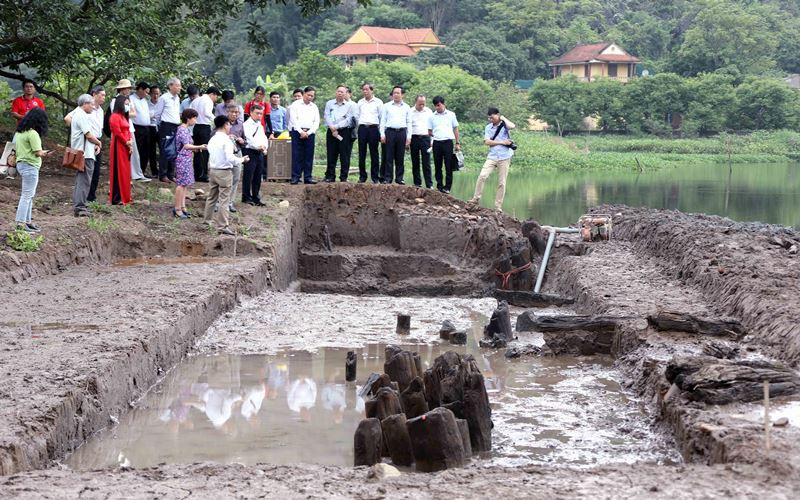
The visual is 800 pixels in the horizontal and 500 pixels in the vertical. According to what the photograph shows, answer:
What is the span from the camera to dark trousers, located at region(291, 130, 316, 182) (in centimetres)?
1988

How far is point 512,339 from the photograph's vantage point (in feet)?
40.4

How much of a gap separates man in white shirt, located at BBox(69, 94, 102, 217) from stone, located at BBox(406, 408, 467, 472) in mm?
9158

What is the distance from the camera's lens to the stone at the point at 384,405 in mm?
8281

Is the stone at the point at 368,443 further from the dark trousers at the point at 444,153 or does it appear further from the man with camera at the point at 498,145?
the dark trousers at the point at 444,153

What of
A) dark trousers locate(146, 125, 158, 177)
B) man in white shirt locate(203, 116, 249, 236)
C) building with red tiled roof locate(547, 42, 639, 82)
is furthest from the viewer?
building with red tiled roof locate(547, 42, 639, 82)

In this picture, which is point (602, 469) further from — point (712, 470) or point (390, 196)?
point (390, 196)

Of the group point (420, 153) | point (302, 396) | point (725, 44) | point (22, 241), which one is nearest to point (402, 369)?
point (302, 396)

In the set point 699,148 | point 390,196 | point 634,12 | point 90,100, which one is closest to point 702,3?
point 634,12

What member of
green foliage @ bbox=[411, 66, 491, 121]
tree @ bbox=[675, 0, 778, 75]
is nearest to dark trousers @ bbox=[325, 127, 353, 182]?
green foliage @ bbox=[411, 66, 491, 121]

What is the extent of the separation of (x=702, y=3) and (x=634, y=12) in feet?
23.7

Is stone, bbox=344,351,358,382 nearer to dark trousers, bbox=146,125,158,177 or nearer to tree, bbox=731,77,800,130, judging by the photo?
dark trousers, bbox=146,125,158,177

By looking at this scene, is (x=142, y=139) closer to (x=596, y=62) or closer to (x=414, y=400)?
(x=414, y=400)

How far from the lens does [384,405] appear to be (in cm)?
830

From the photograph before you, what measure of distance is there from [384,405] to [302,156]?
12.5 meters
